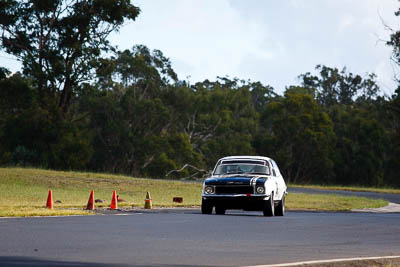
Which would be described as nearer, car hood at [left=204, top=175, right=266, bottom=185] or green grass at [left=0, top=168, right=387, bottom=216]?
car hood at [left=204, top=175, right=266, bottom=185]

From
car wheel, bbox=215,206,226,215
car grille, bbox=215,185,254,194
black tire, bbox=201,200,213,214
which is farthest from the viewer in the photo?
car wheel, bbox=215,206,226,215

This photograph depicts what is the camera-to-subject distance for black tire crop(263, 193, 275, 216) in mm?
24094

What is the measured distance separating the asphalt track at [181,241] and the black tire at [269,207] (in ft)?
5.64

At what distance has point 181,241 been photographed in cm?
1511

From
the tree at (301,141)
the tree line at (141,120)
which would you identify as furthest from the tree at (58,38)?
the tree at (301,141)

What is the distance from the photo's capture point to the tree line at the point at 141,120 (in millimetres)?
61438

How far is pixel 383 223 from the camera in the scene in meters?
23.0

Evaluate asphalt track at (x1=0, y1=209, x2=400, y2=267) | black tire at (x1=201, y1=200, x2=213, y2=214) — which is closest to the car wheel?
black tire at (x1=201, y1=200, x2=213, y2=214)

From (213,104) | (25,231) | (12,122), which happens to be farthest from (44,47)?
(25,231)

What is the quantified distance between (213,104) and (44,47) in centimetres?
2941

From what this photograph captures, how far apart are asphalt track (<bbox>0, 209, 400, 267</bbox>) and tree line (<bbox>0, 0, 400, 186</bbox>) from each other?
40417 millimetres

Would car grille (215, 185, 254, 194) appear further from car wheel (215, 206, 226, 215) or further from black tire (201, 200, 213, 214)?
car wheel (215, 206, 226, 215)

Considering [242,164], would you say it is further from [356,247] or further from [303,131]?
[303,131]

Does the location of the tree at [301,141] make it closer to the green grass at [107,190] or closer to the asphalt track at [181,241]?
the green grass at [107,190]
